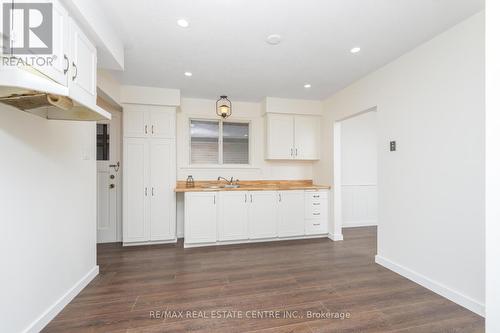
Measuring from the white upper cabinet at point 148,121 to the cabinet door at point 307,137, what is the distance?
7.61 ft

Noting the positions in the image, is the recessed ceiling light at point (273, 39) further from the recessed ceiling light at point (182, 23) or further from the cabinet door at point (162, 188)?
the cabinet door at point (162, 188)

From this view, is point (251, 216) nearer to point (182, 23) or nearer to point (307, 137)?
point (307, 137)

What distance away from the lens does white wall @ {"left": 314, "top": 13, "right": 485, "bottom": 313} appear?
1817 mm

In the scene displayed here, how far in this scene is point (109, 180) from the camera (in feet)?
11.7

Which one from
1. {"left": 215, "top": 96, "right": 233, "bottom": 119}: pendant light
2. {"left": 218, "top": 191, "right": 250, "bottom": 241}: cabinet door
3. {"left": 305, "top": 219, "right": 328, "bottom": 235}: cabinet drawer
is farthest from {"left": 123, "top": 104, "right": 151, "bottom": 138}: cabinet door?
{"left": 305, "top": 219, "right": 328, "bottom": 235}: cabinet drawer

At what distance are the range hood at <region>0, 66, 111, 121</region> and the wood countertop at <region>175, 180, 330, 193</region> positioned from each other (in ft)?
6.21

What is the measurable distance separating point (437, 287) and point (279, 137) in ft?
9.66

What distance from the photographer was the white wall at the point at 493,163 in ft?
2.93

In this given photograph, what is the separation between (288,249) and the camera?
3279 mm

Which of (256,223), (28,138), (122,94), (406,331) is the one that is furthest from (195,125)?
(406,331)

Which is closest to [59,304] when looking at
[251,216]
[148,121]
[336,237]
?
[251,216]

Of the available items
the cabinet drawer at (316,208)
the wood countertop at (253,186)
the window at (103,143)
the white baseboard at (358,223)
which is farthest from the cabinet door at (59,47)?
the white baseboard at (358,223)

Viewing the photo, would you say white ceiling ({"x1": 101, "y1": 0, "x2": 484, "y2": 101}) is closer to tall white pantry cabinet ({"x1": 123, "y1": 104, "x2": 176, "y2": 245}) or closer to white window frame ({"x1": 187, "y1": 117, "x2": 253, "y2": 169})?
tall white pantry cabinet ({"x1": 123, "y1": 104, "x2": 176, "y2": 245})

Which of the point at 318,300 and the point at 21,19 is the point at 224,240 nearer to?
the point at 318,300
